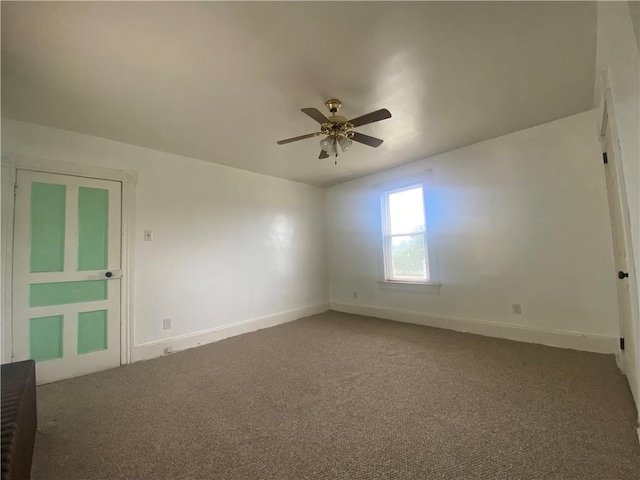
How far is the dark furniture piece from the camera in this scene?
35.3 inches

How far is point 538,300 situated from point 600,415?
1.56m

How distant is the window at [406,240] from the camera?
4066mm

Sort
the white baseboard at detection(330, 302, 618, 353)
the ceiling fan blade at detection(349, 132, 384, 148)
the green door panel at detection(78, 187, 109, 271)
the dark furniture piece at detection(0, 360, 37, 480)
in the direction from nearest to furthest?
the dark furniture piece at detection(0, 360, 37, 480) → the ceiling fan blade at detection(349, 132, 384, 148) → the white baseboard at detection(330, 302, 618, 353) → the green door panel at detection(78, 187, 109, 271)

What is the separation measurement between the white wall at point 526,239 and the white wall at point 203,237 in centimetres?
186

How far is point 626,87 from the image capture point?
1323 mm

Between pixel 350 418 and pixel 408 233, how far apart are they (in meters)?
3.02

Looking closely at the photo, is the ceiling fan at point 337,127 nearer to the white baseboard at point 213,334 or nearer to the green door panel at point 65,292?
the green door panel at point 65,292

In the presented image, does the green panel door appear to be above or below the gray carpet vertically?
above

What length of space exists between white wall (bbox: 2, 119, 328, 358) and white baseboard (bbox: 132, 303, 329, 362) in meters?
0.03

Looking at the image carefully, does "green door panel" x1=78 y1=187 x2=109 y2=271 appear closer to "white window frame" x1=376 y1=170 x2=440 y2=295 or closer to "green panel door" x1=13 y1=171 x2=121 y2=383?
"green panel door" x1=13 y1=171 x2=121 y2=383

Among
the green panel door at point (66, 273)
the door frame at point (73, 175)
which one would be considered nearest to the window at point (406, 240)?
the door frame at point (73, 175)

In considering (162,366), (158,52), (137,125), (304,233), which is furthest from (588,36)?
(162,366)

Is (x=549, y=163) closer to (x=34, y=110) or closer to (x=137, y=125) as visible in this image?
(x=137, y=125)

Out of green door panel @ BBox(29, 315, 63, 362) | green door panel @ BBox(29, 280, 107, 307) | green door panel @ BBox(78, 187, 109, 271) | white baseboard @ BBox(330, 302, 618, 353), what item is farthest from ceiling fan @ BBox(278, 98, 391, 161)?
green door panel @ BBox(29, 315, 63, 362)
